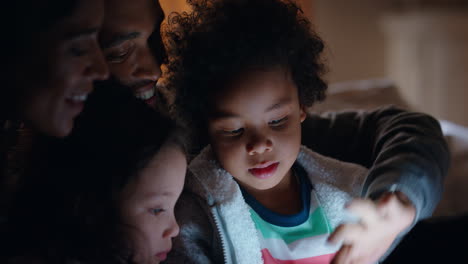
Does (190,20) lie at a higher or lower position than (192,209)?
higher

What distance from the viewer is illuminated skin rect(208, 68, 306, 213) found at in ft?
2.33

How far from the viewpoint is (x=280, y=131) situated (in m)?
0.74

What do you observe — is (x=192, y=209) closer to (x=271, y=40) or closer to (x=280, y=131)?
(x=280, y=131)

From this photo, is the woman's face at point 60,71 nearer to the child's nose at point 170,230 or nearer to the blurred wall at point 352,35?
the child's nose at point 170,230

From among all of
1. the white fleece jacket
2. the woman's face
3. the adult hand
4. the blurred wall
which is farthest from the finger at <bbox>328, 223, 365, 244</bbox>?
the blurred wall

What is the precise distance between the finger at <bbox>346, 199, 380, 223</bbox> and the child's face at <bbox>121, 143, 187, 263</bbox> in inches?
9.8

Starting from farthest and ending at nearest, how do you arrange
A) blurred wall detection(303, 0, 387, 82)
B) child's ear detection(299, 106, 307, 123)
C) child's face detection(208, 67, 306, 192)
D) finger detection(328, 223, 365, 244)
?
blurred wall detection(303, 0, 387, 82) < child's ear detection(299, 106, 307, 123) < child's face detection(208, 67, 306, 192) < finger detection(328, 223, 365, 244)

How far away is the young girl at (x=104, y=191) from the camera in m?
0.58

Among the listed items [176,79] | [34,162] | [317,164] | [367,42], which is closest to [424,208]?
[317,164]

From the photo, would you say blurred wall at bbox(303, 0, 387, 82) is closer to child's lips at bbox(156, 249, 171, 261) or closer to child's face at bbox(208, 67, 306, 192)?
child's face at bbox(208, 67, 306, 192)

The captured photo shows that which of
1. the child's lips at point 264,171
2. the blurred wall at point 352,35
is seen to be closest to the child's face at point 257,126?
the child's lips at point 264,171

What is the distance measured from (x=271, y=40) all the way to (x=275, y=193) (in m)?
0.29

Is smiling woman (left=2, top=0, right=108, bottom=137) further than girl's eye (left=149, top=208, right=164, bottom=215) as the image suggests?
No

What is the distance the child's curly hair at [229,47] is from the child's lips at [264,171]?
0.42 ft
